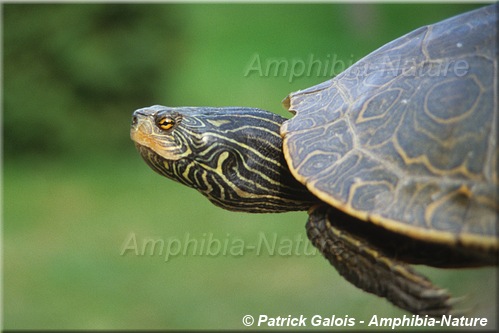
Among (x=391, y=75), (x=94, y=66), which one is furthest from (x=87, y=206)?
(x=391, y=75)

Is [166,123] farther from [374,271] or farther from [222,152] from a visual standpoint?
[374,271]

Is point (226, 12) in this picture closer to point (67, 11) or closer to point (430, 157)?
point (67, 11)

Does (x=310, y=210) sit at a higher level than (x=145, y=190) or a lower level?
higher

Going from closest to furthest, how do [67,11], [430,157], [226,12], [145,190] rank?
[430,157], [67,11], [145,190], [226,12]

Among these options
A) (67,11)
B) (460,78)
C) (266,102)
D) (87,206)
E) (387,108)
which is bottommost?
(87,206)

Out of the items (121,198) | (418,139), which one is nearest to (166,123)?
(418,139)
